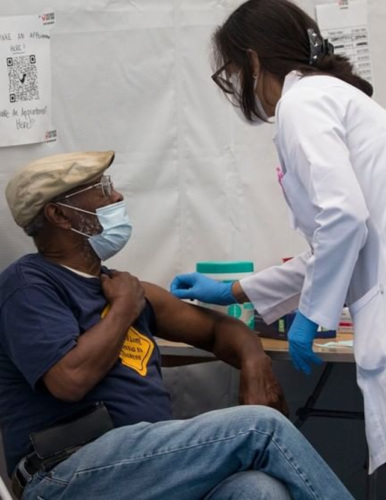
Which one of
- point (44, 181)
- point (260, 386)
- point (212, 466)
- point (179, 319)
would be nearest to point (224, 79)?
point (44, 181)

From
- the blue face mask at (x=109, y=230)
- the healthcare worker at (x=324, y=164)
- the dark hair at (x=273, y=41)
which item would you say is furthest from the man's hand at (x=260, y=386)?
the dark hair at (x=273, y=41)

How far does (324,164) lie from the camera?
1.81 metres

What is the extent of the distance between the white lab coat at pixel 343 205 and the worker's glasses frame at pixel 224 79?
0.20 metres

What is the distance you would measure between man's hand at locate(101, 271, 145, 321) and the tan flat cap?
0.76 ft

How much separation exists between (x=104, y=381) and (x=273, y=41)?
2.79 feet

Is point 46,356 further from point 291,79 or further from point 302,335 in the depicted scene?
point 291,79

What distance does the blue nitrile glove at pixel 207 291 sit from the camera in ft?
7.98

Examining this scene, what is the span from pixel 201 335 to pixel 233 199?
661mm

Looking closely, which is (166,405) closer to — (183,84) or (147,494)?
(147,494)

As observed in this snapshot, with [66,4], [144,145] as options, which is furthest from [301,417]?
[66,4]

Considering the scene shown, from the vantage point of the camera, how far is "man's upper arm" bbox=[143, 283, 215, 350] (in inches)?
92.4

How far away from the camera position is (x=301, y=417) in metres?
2.83

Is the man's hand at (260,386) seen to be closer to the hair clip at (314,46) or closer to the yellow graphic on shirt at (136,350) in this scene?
the yellow graphic on shirt at (136,350)

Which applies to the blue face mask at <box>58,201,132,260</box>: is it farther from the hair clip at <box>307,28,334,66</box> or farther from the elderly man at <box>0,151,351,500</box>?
the hair clip at <box>307,28,334,66</box>
